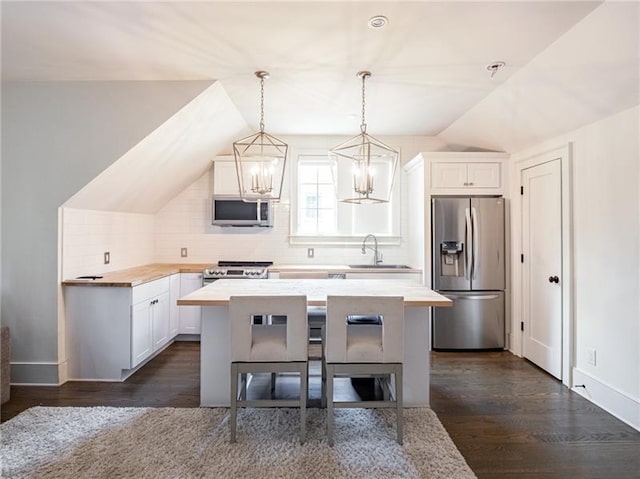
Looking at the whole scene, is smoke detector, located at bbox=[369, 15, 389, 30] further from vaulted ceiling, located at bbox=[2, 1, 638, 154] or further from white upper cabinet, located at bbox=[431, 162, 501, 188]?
white upper cabinet, located at bbox=[431, 162, 501, 188]

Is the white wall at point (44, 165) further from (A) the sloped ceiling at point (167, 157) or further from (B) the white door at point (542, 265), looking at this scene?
(B) the white door at point (542, 265)

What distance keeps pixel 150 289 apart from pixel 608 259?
4001 millimetres

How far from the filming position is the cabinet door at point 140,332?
3.17 metres

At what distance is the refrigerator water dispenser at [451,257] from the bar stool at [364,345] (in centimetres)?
207

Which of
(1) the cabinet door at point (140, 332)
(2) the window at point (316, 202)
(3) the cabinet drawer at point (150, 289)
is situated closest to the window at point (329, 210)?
(2) the window at point (316, 202)

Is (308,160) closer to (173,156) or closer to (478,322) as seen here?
(173,156)

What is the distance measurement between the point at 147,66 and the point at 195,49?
1.80 ft

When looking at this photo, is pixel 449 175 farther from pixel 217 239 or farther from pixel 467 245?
pixel 217 239

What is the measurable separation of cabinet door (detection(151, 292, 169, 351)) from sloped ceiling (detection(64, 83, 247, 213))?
111 centimetres

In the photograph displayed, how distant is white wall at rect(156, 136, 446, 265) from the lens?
4.81 m

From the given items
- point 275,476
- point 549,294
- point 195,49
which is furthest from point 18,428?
point 549,294

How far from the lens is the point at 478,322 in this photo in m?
3.94

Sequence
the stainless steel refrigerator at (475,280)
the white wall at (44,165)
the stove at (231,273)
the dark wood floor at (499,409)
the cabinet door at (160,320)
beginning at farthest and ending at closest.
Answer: the stove at (231,273) → the stainless steel refrigerator at (475,280) → the cabinet door at (160,320) → the white wall at (44,165) → the dark wood floor at (499,409)

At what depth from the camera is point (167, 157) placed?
3570mm
